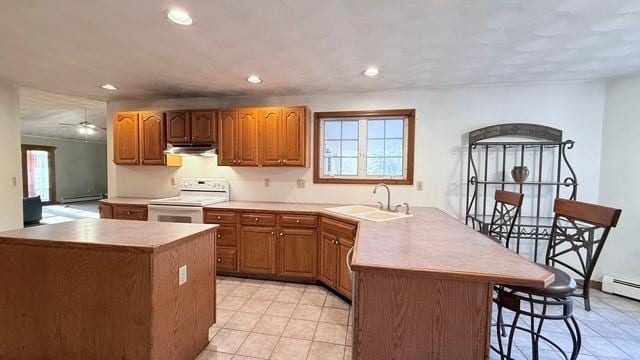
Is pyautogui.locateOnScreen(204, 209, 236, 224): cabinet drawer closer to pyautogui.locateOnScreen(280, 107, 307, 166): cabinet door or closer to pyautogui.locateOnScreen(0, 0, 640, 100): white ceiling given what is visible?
pyautogui.locateOnScreen(280, 107, 307, 166): cabinet door

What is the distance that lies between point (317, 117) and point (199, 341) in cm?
274

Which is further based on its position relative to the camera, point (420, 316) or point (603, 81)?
point (603, 81)

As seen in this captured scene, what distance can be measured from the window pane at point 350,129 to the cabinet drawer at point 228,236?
72.3 inches

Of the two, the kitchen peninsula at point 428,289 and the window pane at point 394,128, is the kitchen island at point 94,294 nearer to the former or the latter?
the kitchen peninsula at point 428,289

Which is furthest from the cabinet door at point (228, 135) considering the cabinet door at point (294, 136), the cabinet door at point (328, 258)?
the cabinet door at point (328, 258)

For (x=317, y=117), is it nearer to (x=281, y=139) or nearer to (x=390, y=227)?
(x=281, y=139)

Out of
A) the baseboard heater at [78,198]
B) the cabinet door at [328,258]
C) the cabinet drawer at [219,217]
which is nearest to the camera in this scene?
the cabinet door at [328,258]

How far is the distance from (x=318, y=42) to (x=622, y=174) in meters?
3.45

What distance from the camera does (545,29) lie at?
203 centimetres

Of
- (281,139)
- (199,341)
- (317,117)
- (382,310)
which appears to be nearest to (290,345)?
(199,341)

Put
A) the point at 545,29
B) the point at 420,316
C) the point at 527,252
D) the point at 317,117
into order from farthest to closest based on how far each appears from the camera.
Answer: the point at 317,117
the point at 527,252
the point at 545,29
the point at 420,316

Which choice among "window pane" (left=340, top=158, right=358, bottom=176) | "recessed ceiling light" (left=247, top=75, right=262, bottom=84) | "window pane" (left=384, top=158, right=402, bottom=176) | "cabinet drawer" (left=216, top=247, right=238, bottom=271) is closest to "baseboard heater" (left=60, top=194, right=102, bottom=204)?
"cabinet drawer" (left=216, top=247, right=238, bottom=271)

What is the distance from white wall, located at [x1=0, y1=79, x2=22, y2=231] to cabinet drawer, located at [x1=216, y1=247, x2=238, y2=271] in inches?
107

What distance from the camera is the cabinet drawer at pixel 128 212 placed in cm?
365
